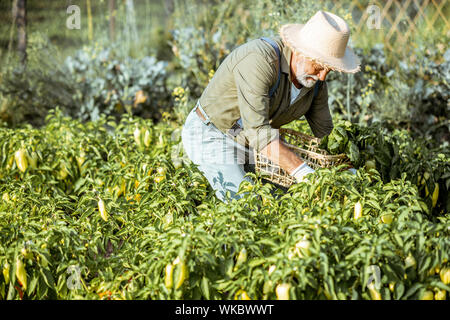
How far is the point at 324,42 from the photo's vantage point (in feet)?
6.45

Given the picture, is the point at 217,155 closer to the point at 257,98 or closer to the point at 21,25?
the point at 257,98

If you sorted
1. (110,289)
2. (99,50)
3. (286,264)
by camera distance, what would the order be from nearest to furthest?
(286,264) → (110,289) → (99,50)

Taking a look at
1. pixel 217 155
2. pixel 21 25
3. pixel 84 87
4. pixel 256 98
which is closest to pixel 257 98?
pixel 256 98

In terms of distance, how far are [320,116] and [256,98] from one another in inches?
19.6

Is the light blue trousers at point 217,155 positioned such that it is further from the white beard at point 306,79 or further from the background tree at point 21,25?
the background tree at point 21,25

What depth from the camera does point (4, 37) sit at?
498cm

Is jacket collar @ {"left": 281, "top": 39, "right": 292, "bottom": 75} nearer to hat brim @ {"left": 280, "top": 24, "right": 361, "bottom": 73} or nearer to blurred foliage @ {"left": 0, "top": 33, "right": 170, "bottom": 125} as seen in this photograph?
hat brim @ {"left": 280, "top": 24, "right": 361, "bottom": 73}

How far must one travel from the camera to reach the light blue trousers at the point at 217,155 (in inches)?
88.1

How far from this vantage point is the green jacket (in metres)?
1.98

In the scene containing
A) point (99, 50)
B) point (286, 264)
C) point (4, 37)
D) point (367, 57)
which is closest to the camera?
point (286, 264)

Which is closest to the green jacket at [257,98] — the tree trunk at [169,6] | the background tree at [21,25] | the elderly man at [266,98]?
the elderly man at [266,98]

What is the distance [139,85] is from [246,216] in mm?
2593

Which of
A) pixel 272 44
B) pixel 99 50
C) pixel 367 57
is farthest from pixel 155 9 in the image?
pixel 272 44
